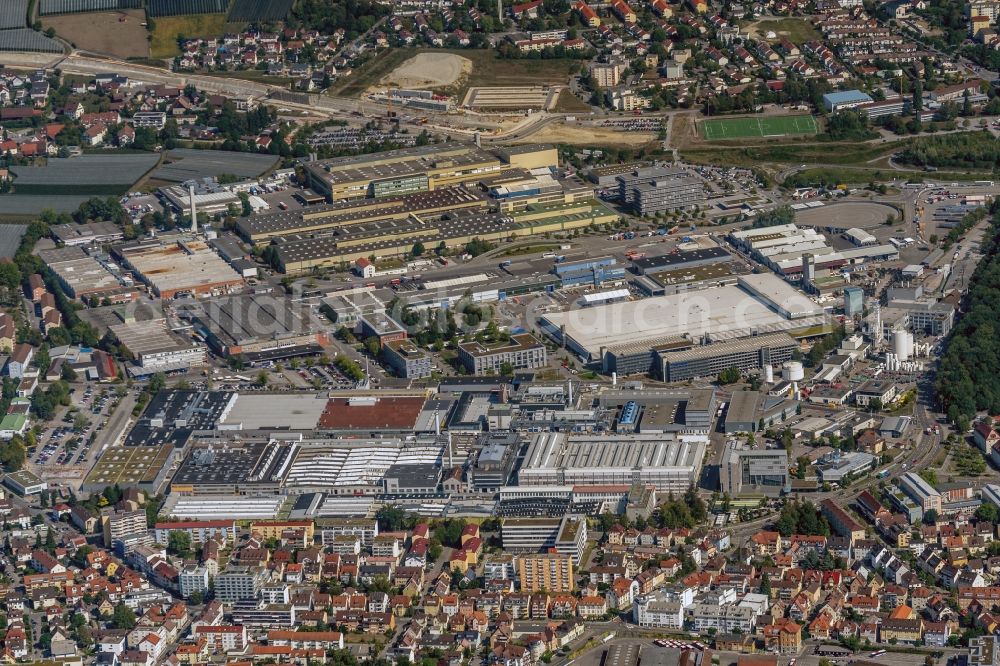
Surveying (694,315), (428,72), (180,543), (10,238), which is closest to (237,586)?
(180,543)

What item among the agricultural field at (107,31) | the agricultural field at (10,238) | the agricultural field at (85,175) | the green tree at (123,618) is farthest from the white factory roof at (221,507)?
the agricultural field at (107,31)

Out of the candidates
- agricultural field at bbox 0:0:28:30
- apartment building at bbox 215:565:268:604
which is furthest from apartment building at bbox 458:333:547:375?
agricultural field at bbox 0:0:28:30

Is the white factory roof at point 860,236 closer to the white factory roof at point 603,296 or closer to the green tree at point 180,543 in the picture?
the white factory roof at point 603,296

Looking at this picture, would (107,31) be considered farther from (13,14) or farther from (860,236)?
(860,236)

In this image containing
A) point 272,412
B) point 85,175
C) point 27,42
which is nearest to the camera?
point 272,412

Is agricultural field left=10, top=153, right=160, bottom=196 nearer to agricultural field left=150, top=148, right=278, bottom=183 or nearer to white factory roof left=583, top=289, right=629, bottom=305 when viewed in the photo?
agricultural field left=150, top=148, right=278, bottom=183

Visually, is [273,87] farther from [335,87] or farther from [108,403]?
[108,403]

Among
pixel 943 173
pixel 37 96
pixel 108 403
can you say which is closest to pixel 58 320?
pixel 108 403
